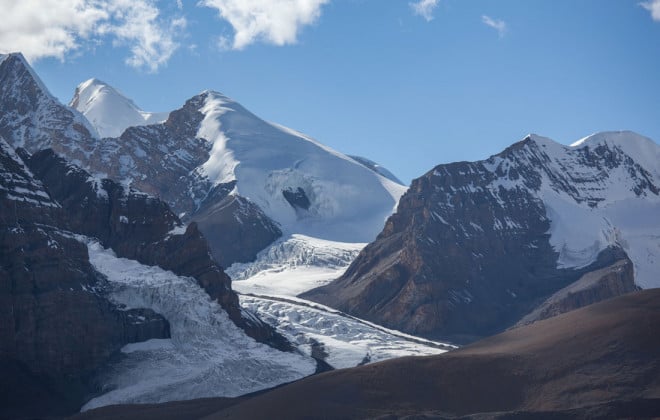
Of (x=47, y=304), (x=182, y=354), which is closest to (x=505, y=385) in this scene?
(x=182, y=354)

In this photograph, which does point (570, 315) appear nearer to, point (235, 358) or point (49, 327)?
A: point (235, 358)

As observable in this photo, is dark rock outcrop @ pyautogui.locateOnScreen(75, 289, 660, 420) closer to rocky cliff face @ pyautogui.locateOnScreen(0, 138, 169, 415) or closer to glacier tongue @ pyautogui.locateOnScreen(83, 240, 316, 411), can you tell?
glacier tongue @ pyautogui.locateOnScreen(83, 240, 316, 411)

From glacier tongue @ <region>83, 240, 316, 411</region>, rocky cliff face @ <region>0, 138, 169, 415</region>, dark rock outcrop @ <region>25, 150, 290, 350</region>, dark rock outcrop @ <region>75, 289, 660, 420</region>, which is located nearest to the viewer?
dark rock outcrop @ <region>75, 289, 660, 420</region>

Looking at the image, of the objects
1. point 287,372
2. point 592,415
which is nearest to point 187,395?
point 287,372

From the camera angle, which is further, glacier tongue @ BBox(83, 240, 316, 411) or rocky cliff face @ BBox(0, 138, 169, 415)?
glacier tongue @ BBox(83, 240, 316, 411)

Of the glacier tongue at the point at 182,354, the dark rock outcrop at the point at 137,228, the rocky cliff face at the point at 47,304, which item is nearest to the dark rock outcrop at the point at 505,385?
the glacier tongue at the point at 182,354

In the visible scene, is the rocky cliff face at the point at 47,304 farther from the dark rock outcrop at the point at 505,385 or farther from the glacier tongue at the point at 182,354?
the dark rock outcrop at the point at 505,385

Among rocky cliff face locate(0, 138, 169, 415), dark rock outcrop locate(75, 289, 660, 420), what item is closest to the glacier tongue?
rocky cliff face locate(0, 138, 169, 415)

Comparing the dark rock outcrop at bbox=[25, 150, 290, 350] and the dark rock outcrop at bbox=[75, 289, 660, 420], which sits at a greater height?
the dark rock outcrop at bbox=[25, 150, 290, 350]

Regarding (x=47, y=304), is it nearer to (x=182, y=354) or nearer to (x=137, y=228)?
(x=182, y=354)
